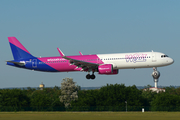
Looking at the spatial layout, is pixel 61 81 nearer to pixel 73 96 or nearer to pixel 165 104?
pixel 73 96

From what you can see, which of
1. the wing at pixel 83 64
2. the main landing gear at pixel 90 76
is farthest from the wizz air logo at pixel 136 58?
the main landing gear at pixel 90 76

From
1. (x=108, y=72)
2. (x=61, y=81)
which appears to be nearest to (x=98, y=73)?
(x=108, y=72)

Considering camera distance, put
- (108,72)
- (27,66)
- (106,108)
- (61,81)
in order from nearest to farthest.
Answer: (108,72)
(27,66)
(106,108)
(61,81)

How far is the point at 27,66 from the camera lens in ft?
240

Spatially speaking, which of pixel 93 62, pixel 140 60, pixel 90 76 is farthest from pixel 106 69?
pixel 90 76

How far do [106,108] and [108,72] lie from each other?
1421 inches

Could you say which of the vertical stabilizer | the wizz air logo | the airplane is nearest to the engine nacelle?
the airplane

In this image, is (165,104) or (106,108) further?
(165,104)

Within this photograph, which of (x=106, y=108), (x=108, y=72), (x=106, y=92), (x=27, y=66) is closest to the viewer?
(x=108, y=72)

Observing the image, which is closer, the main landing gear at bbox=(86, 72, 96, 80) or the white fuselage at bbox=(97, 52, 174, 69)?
the white fuselage at bbox=(97, 52, 174, 69)

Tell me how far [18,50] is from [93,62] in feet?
63.6

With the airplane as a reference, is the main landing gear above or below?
below

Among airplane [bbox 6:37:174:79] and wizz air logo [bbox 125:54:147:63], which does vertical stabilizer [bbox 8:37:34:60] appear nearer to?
airplane [bbox 6:37:174:79]

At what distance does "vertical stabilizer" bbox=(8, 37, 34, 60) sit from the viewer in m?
75.8
